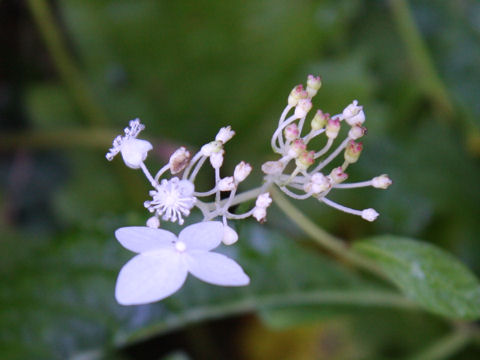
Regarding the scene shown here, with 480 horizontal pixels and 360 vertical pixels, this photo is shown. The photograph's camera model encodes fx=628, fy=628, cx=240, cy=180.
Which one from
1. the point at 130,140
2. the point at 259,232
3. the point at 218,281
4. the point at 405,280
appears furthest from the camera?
the point at 259,232

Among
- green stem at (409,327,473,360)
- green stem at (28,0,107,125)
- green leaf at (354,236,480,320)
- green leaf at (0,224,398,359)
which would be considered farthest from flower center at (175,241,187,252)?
green stem at (28,0,107,125)

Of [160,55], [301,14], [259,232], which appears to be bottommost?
[259,232]

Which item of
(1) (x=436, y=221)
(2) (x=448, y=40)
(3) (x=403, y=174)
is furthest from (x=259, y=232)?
(2) (x=448, y=40)

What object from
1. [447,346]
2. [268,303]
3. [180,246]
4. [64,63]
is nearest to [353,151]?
[180,246]

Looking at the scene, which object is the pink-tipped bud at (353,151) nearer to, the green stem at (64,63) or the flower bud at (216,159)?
the flower bud at (216,159)

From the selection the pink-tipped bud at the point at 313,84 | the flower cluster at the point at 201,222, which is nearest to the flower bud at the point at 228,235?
the flower cluster at the point at 201,222

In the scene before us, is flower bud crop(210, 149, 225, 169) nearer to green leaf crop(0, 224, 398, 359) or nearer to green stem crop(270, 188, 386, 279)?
green stem crop(270, 188, 386, 279)

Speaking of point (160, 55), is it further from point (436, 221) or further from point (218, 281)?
point (218, 281)
